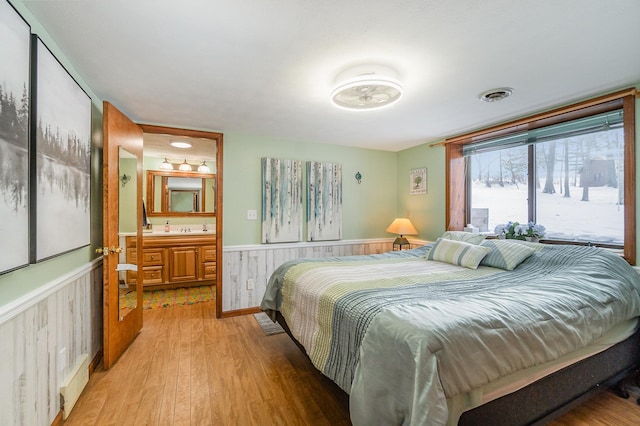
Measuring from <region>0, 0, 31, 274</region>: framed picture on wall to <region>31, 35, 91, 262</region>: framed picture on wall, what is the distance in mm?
88

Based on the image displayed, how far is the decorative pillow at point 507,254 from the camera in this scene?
7.95 feet

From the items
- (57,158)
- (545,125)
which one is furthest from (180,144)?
(545,125)

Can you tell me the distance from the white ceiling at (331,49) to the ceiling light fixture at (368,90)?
0.09 metres

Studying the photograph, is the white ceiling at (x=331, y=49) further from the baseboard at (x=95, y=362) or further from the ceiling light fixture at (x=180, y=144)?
the baseboard at (x=95, y=362)

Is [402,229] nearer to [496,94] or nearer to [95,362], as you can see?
[496,94]

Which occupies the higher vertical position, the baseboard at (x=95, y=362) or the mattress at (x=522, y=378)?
the mattress at (x=522, y=378)

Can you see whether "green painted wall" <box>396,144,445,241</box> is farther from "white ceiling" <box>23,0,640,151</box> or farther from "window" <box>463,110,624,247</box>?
"white ceiling" <box>23,0,640,151</box>

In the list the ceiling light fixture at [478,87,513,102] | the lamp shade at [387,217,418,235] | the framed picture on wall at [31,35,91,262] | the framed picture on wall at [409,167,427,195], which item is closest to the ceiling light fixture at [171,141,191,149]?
the framed picture on wall at [31,35,91,262]

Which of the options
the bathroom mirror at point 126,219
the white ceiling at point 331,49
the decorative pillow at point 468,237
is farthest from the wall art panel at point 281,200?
the decorative pillow at point 468,237

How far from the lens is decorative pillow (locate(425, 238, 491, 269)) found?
8.38 feet

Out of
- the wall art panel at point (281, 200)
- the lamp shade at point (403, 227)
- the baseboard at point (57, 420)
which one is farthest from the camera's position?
the lamp shade at point (403, 227)

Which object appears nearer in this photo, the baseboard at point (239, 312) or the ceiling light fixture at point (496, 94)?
the ceiling light fixture at point (496, 94)

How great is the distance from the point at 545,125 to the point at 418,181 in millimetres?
1625

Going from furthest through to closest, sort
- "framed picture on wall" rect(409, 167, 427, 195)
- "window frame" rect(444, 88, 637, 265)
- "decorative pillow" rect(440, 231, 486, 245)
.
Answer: "framed picture on wall" rect(409, 167, 427, 195) < "decorative pillow" rect(440, 231, 486, 245) < "window frame" rect(444, 88, 637, 265)
